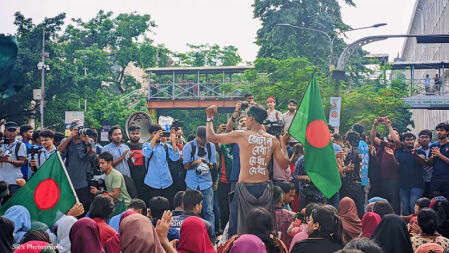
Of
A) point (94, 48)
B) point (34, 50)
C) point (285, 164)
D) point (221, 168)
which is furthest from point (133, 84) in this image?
point (285, 164)

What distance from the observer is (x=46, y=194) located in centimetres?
693

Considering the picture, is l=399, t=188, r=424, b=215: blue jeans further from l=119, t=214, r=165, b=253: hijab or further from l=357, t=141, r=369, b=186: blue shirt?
l=119, t=214, r=165, b=253: hijab

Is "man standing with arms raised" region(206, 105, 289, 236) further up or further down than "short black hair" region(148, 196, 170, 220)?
further up

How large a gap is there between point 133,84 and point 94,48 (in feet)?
18.0

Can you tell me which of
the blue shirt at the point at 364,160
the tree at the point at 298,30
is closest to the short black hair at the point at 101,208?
the blue shirt at the point at 364,160

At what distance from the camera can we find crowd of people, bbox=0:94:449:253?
235 inches

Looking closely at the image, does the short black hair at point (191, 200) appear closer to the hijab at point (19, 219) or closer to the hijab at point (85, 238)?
the hijab at point (85, 238)

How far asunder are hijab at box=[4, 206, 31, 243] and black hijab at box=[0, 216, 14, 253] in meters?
0.73

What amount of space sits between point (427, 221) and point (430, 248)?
1.61 feet

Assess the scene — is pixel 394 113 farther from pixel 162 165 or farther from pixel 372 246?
pixel 372 246

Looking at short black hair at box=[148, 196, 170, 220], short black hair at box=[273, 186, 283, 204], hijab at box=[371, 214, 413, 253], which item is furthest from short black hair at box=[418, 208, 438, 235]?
short black hair at box=[148, 196, 170, 220]

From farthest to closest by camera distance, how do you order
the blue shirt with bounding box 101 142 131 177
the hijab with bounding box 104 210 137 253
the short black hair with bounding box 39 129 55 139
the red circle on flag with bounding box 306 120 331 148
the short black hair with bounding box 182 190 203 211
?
the blue shirt with bounding box 101 142 131 177 < the short black hair with bounding box 39 129 55 139 < the red circle on flag with bounding box 306 120 331 148 < the short black hair with bounding box 182 190 203 211 < the hijab with bounding box 104 210 137 253

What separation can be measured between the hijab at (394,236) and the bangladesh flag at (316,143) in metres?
1.68

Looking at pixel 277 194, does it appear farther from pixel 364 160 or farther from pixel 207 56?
pixel 207 56
